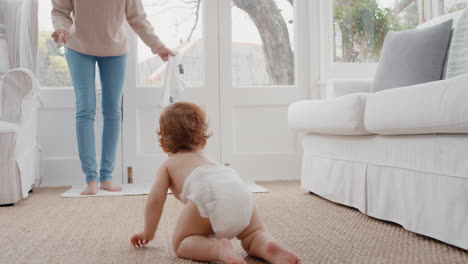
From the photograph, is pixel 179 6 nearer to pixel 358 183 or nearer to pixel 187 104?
pixel 358 183

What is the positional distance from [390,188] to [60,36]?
5.72 feet

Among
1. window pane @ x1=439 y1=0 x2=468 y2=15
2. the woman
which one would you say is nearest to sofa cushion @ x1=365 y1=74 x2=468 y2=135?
the woman

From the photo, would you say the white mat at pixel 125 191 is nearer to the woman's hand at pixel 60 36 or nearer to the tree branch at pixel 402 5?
the woman's hand at pixel 60 36

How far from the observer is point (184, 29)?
3.21 metres

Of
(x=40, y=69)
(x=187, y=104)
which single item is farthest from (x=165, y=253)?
(x=40, y=69)

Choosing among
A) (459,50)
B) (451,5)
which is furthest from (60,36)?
(451,5)

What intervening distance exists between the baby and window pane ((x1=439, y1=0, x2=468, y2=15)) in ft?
8.86

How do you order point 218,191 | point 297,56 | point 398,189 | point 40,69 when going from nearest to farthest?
point 218,191 → point 398,189 → point 40,69 → point 297,56

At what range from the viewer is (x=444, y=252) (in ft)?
4.01

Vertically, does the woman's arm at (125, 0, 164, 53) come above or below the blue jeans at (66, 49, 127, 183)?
above

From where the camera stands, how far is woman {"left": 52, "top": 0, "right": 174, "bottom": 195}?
2.50 m

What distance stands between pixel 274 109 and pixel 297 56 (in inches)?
16.6

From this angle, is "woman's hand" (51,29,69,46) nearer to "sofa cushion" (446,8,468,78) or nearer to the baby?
the baby

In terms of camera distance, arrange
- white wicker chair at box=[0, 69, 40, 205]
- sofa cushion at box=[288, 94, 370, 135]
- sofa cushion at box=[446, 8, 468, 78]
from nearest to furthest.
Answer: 1. sofa cushion at box=[288, 94, 370, 135]
2. sofa cushion at box=[446, 8, 468, 78]
3. white wicker chair at box=[0, 69, 40, 205]
